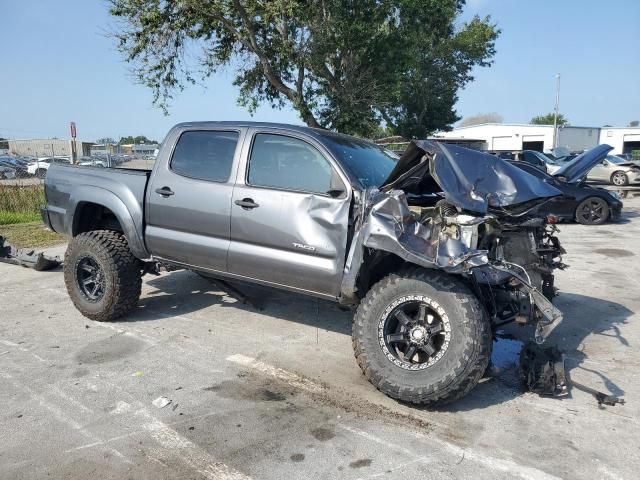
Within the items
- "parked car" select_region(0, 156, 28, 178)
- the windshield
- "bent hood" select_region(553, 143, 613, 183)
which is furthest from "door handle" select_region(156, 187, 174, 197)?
"parked car" select_region(0, 156, 28, 178)

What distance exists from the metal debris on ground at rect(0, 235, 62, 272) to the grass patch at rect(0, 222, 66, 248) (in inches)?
81.6

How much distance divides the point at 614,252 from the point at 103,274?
27.5ft

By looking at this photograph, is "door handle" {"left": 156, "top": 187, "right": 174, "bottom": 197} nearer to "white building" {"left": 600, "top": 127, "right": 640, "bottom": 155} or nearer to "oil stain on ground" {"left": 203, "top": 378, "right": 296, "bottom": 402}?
"oil stain on ground" {"left": 203, "top": 378, "right": 296, "bottom": 402}

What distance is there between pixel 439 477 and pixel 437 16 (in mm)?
21166

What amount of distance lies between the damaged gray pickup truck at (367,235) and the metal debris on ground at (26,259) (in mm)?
2861

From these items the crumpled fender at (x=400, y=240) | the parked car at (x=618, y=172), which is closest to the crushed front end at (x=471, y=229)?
the crumpled fender at (x=400, y=240)

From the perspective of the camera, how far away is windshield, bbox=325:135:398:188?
4.15 m

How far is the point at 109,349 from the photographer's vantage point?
15.2 ft

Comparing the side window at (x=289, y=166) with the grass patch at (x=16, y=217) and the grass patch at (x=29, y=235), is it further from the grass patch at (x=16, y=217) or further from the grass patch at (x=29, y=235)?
the grass patch at (x=16, y=217)

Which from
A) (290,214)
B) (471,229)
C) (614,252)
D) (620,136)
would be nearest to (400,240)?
(471,229)

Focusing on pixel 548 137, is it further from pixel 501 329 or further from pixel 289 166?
pixel 289 166

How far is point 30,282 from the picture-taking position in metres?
7.00

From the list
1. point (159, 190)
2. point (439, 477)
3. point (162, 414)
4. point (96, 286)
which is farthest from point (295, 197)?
point (96, 286)

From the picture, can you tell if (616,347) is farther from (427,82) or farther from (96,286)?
(427,82)
